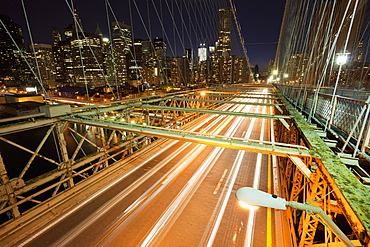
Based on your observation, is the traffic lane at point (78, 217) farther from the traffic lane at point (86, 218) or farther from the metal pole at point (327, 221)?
the metal pole at point (327, 221)

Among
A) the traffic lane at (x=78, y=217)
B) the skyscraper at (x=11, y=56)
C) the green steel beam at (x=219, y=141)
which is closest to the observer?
the green steel beam at (x=219, y=141)

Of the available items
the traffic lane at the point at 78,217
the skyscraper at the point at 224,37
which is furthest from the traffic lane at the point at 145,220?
the skyscraper at the point at 224,37

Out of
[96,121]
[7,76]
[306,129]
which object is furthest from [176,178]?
[7,76]

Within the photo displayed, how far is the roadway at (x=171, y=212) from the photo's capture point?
17.1 feet

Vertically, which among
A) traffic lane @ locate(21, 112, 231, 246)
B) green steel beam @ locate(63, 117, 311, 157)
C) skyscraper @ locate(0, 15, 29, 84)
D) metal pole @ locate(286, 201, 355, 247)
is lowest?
traffic lane @ locate(21, 112, 231, 246)

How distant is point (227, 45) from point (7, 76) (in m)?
202

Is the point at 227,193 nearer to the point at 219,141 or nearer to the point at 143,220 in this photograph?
the point at 143,220

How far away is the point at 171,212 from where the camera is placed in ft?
20.2

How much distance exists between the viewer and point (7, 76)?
126000mm

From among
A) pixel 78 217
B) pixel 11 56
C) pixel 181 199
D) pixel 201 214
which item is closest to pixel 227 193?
pixel 201 214

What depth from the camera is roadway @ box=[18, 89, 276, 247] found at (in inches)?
205

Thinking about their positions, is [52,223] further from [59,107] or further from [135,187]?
[59,107]

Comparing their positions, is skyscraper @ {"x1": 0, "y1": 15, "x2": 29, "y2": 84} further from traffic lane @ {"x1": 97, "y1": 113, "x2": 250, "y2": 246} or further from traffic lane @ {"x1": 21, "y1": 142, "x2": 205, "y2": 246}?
traffic lane @ {"x1": 97, "y1": 113, "x2": 250, "y2": 246}

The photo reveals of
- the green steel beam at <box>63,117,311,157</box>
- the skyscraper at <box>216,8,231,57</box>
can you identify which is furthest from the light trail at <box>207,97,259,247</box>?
the skyscraper at <box>216,8,231,57</box>
